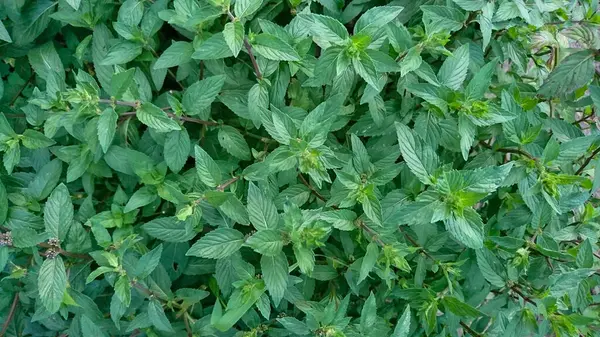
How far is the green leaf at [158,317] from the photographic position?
149 cm

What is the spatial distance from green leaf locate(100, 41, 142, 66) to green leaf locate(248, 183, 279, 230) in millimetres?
574

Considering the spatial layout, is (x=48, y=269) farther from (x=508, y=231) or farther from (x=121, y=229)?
(x=508, y=231)

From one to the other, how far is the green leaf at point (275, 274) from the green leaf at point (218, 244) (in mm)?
89

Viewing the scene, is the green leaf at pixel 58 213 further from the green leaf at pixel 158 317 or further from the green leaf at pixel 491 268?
the green leaf at pixel 491 268

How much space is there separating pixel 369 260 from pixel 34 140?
1065 millimetres

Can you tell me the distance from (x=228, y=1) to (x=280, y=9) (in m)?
0.42

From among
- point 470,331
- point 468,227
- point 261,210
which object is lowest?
point 470,331

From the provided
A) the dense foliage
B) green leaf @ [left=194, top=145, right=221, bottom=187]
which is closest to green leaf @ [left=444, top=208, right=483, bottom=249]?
the dense foliage

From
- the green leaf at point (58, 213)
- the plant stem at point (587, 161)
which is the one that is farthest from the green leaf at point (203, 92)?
the plant stem at point (587, 161)

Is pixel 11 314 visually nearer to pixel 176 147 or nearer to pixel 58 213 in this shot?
pixel 58 213

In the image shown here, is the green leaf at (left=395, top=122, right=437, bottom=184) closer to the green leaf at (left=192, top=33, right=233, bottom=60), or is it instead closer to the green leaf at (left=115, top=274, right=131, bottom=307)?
the green leaf at (left=192, top=33, right=233, bottom=60)

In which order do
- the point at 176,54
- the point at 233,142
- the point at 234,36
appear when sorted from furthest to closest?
the point at 233,142
the point at 176,54
the point at 234,36

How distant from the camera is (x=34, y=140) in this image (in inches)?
61.9

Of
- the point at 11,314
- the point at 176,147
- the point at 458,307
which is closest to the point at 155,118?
the point at 176,147
